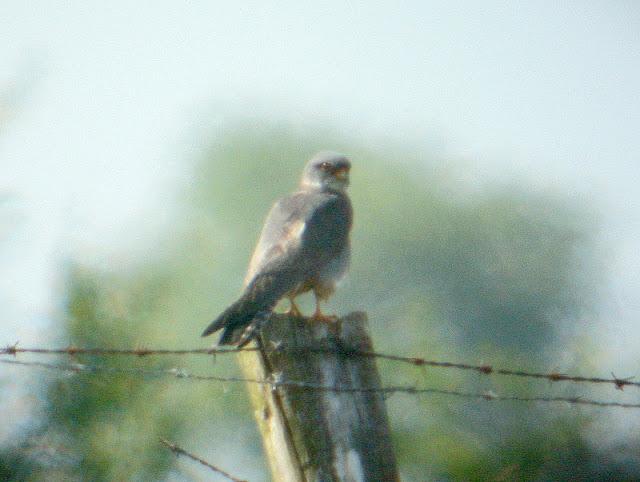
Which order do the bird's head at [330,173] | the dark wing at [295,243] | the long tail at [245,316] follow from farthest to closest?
the bird's head at [330,173] → the dark wing at [295,243] → the long tail at [245,316]

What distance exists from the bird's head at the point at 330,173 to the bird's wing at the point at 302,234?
0.35 meters

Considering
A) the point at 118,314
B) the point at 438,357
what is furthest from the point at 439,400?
the point at 118,314

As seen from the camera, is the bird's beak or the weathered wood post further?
the bird's beak

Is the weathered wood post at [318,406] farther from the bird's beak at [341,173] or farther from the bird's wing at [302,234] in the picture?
the bird's beak at [341,173]

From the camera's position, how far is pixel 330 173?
771cm

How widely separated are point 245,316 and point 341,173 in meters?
3.13

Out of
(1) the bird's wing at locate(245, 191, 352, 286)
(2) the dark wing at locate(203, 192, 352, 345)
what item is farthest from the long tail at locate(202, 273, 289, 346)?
(1) the bird's wing at locate(245, 191, 352, 286)

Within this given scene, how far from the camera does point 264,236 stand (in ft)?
22.1

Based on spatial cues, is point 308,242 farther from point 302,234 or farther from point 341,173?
point 341,173

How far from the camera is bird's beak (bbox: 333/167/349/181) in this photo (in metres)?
7.70

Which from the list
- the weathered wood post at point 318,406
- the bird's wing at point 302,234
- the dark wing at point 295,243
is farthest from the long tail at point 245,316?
the bird's wing at point 302,234

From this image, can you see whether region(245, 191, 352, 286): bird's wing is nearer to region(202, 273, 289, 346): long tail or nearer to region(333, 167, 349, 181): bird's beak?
region(333, 167, 349, 181): bird's beak

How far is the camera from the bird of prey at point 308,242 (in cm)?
595

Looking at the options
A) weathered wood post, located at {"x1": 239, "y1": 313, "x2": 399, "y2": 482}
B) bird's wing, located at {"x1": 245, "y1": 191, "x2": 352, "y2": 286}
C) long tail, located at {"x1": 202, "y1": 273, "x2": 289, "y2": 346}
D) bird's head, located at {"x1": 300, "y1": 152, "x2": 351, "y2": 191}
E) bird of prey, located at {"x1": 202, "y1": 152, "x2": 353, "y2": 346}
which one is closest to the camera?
weathered wood post, located at {"x1": 239, "y1": 313, "x2": 399, "y2": 482}
